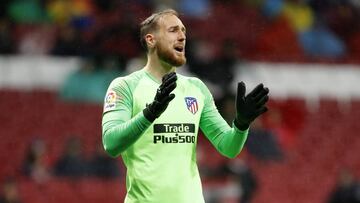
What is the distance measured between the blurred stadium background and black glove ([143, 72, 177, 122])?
19.3ft

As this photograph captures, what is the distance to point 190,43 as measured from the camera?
464 inches

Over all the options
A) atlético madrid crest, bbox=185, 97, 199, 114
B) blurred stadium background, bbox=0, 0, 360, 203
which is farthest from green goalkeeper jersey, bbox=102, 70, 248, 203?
blurred stadium background, bbox=0, 0, 360, 203

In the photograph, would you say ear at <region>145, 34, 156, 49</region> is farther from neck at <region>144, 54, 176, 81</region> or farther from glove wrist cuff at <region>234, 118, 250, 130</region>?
glove wrist cuff at <region>234, 118, 250, 130</region>

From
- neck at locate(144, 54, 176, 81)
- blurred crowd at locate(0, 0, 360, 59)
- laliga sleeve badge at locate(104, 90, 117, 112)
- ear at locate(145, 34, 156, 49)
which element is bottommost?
laliga sleeve badge at locate(104, 90, 117, 112)

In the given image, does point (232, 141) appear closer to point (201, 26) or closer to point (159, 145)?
point (159, 145)

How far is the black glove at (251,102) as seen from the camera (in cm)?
468

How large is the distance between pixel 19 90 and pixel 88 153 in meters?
1.47

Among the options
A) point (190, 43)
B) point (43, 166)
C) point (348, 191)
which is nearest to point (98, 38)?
point (190, 43)

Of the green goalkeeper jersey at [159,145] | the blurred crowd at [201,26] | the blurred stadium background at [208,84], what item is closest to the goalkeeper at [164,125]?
the green goalkeeper jersey at [159,145]

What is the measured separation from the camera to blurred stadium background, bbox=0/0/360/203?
10.5 metres

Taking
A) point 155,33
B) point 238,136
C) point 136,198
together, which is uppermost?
point 155,33

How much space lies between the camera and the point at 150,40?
5020 millimetres

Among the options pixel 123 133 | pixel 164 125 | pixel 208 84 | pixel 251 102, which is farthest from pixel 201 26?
pixel 123 133

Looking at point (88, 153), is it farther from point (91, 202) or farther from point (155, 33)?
point (155, 33)
